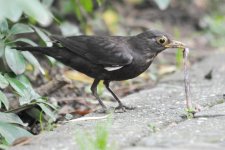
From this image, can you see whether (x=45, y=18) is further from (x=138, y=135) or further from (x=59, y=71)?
(x=59, y=71)

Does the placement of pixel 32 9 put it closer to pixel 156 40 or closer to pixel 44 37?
pixel 44 37

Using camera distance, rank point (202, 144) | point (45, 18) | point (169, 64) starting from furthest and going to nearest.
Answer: point (169, 64) < point (202, 144) < point (45, 18)

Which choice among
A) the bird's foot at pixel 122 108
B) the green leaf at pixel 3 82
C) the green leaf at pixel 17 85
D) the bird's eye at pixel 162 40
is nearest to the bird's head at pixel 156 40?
the bird's eye at pixel 162 40

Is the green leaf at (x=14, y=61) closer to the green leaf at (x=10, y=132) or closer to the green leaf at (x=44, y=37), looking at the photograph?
the green leaf at (x=44, y=37)

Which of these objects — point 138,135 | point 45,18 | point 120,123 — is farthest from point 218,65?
point 45,18

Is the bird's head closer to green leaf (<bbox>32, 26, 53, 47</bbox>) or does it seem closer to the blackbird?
the blackbird

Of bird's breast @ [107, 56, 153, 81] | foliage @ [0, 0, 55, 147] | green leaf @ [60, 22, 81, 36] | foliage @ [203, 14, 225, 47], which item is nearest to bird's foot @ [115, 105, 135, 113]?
bird's breast @ [107, 56, 153, 81]
